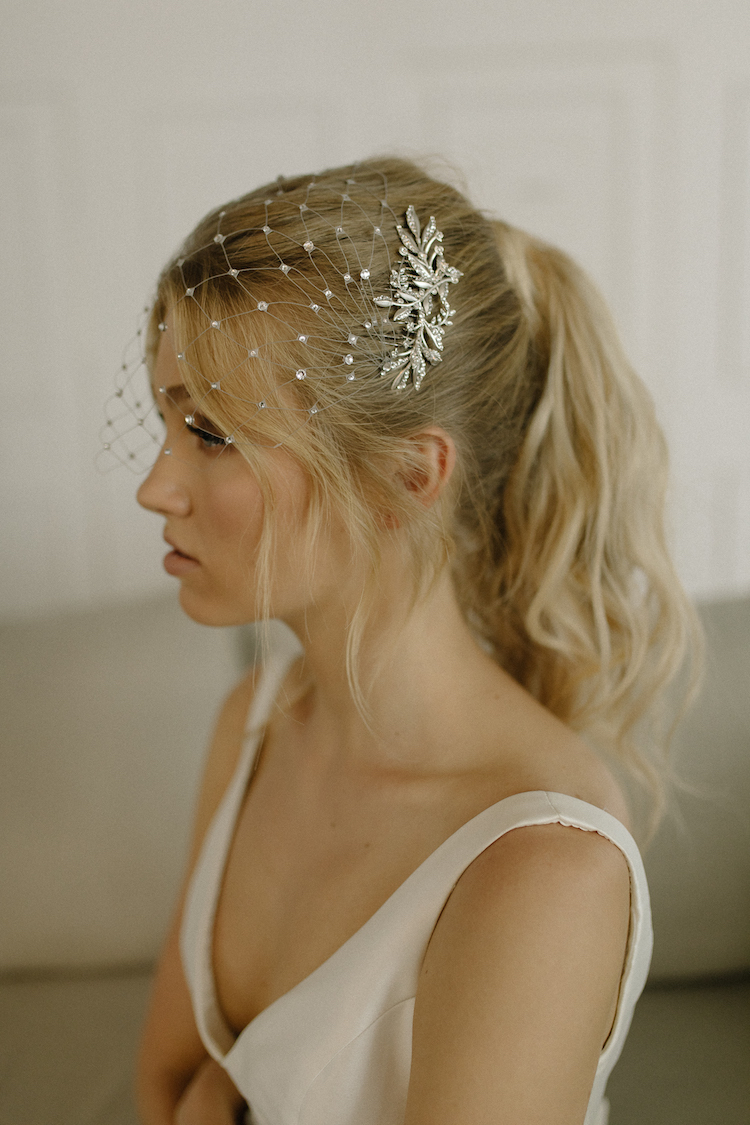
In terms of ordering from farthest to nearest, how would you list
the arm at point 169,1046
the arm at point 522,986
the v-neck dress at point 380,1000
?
the arm at point 169,1046 → the v-neck dress at point 380,1000 → the arm at point 522,986

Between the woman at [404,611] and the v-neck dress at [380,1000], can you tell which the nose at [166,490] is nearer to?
the woman at [404,611]

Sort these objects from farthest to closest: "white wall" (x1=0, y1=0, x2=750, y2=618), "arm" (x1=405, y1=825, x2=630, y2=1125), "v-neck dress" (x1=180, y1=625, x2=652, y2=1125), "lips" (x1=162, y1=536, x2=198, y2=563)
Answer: "white wall" (x1=0, y1=0, x2=750, y2=618) → "lips" (x1=162, y1=536, x2=198, y2=563) → "v-neck dress" (x1=180, y1=625, x2=652, y2=1125) → "arm" (x1=405, y1=825, x2=630, y2=1125)

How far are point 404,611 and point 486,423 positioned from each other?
0.21m

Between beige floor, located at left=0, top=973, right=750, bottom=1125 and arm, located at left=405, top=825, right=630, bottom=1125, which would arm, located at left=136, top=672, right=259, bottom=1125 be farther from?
arm, located at left=405, top=825, right=630, bottom=1125

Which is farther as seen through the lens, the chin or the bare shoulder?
the chin

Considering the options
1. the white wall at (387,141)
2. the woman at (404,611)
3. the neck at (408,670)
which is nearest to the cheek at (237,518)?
the woman at (404,611)

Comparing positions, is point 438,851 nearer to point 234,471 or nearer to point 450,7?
point 234,471

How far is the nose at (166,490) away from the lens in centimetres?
79

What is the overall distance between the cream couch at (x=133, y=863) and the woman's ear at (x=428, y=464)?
0.56 m

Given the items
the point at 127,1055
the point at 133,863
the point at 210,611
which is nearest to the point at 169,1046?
the point at 127,1055

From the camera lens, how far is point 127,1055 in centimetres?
114

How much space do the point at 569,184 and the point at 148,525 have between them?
0.90m

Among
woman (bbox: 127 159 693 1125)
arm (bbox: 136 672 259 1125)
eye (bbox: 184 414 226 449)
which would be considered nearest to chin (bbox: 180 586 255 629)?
woman (bbox: 127 159 693 1125)

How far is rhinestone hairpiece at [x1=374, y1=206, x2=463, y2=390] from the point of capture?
0.74 m
